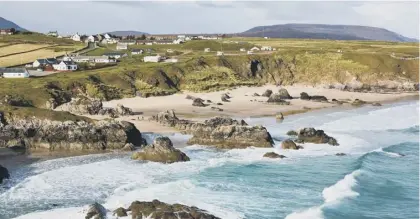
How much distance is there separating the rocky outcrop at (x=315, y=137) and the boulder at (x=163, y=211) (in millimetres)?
28549

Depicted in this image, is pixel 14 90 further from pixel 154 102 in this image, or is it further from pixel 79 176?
pixel 79 176

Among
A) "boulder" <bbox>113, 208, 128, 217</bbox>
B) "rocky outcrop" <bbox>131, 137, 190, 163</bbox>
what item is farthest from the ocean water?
"boulder" <bbox>113, 208, 128, 217</bbox>

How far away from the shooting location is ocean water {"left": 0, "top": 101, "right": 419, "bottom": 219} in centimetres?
3547

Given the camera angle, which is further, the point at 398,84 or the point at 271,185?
the point at 398,84

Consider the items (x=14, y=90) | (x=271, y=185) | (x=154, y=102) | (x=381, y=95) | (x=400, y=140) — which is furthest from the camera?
(x=381, y=95)

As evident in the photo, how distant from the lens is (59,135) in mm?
51500

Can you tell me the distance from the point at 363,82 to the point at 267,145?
70386 millimetres

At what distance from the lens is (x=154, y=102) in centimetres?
8550

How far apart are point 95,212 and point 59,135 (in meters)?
21.3

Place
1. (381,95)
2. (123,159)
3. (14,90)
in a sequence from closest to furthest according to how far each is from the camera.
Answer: (123,159) → (14,90) → (381,95)

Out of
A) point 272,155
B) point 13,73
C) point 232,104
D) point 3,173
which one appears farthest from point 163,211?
point 13,73

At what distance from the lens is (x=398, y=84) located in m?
120

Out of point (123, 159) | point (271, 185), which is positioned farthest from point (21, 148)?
point (271, 185)

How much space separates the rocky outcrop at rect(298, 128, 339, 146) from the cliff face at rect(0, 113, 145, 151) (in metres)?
20.3
